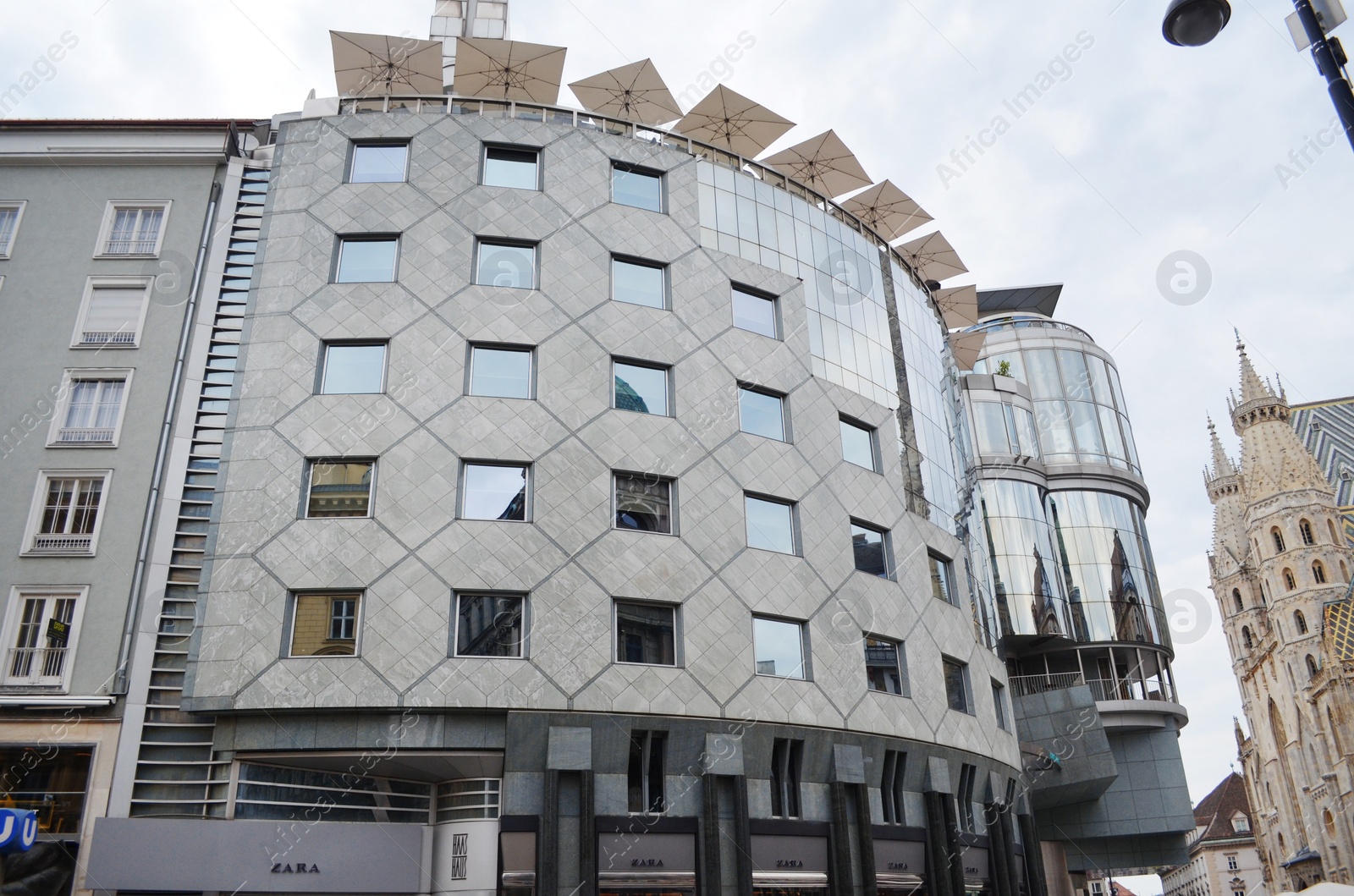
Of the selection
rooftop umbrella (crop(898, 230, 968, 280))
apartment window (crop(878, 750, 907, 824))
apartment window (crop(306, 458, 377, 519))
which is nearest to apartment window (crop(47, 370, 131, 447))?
apartment window (crop(306, 458, 377, 519))

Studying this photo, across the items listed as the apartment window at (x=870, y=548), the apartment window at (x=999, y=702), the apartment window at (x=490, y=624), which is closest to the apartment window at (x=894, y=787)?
the apartment window at (x=870, y=548)

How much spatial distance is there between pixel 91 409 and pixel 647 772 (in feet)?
56.2

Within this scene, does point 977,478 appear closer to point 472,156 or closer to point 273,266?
point 472,156

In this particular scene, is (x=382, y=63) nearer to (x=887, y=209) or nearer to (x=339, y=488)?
(x=339, y=488)

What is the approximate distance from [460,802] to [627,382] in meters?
11.7

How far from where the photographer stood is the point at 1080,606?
156 ft

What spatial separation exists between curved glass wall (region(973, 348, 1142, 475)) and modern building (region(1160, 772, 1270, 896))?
306ft

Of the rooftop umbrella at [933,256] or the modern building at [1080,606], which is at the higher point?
the rooftop umbrella at [933,256]

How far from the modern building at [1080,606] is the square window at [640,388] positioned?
21.6 meters

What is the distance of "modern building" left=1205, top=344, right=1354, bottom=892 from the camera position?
9025cm

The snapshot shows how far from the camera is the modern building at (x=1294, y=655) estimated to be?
90.2 meters

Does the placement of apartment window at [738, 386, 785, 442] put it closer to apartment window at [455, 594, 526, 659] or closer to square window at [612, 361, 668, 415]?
square window at [612, 361, 668, 415]

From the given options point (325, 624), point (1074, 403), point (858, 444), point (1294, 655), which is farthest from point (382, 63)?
point (1294, 655)

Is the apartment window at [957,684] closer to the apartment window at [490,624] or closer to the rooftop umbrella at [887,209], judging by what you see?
the apartment window at [490,624]
